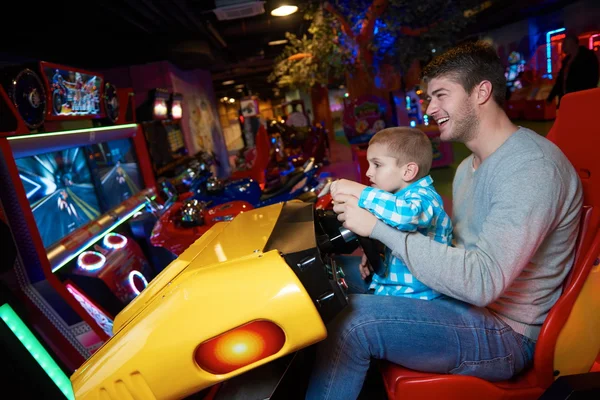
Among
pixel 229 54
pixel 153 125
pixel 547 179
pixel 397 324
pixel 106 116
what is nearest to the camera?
pixel 547 179

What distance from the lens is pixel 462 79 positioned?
112 centimetres

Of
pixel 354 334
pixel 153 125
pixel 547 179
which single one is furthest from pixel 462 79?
pixel 153 125

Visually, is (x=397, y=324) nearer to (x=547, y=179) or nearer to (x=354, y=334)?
(x=354, y=334)

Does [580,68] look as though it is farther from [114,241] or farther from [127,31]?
[127,31]

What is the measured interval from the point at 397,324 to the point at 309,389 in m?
0.31

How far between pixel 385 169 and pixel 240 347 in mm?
716

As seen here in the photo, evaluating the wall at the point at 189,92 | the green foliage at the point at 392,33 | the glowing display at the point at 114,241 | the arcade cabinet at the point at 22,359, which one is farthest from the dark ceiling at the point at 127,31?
the arcade cabinet at the point at 22,359

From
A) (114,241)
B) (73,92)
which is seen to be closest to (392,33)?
(73,92)

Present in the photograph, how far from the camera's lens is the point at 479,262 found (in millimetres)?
948

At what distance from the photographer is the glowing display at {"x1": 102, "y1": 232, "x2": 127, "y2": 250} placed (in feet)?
9.25

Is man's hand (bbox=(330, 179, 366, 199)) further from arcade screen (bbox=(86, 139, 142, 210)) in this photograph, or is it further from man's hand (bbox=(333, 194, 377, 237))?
arcade screen (bbox=(86, 139, 142, 210))

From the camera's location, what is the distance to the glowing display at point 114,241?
2818mm

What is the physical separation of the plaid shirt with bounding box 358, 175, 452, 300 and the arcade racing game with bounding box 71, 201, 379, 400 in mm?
251

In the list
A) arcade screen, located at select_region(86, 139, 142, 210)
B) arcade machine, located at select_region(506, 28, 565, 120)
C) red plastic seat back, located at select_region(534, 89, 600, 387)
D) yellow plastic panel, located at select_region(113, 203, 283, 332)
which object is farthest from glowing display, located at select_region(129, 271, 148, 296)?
arcade machine, located at select_region(506, 28, 565, 120)
